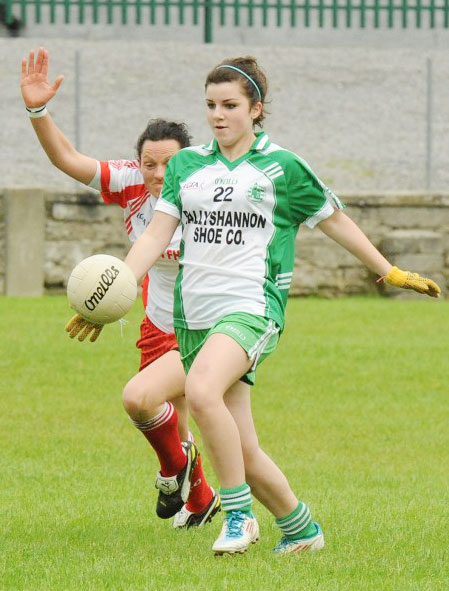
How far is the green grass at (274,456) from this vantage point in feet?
16.6

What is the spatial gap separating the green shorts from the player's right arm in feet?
3.86

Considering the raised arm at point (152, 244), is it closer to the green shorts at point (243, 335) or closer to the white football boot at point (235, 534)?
the green shorts at point (243, 335)

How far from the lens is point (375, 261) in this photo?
550 centimetres

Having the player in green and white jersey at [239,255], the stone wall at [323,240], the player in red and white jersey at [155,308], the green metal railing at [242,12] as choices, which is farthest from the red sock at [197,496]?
the green metal railing at [242,12]

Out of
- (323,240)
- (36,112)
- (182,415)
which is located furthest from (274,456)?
(323,240)

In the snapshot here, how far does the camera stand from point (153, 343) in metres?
6.37

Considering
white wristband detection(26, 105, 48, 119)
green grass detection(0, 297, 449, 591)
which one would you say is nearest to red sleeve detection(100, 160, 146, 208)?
white wristband detection(26, 105, 48, 119)

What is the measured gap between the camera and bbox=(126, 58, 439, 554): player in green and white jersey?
5109mm

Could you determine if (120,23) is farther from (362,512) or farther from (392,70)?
(362,512)

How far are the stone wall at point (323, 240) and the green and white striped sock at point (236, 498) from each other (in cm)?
1091

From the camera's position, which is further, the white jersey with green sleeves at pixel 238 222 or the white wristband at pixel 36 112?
the white wristband at pixel 36 112

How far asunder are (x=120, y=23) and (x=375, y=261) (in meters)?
13.3

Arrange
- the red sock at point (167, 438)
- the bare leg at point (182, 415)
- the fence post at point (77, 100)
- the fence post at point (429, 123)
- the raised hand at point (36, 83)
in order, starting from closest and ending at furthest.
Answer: the raised hand at point (36, 83) < the red sock at point (167, 438) < the bare leg at point (182, 415) < the fence post at point (77, 100) < the fence post at point (429, 123)

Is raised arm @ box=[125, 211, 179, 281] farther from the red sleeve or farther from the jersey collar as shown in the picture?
the red sleeve
